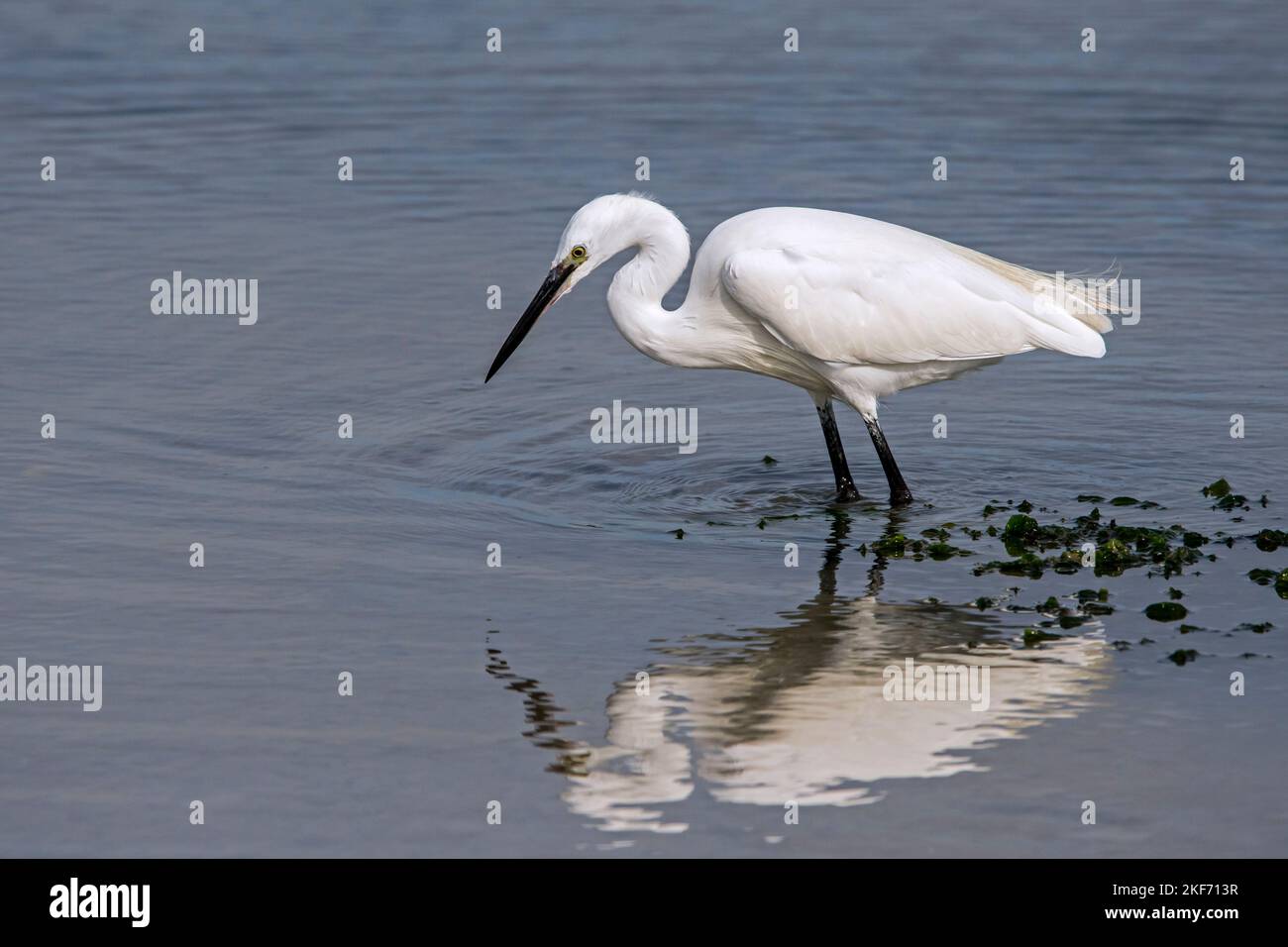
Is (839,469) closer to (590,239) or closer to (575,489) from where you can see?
(575,489)

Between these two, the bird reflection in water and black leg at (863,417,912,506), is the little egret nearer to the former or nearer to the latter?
black leg at (863,417,912,506)

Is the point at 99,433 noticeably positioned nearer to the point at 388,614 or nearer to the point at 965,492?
the point at 388,614

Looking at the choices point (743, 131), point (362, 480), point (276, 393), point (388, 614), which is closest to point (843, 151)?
point (743, 131)

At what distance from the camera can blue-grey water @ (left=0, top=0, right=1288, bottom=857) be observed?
614cm

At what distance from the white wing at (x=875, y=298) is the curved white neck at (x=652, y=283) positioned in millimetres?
272

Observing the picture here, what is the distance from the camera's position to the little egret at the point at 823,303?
349 inches

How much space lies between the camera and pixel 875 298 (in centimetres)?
902

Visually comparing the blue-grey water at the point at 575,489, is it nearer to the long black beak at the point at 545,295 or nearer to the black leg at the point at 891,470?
the black leg at the point at 891,470

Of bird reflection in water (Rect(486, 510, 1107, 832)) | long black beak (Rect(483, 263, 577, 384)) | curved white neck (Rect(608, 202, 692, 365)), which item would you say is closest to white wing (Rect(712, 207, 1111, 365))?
curved white neck (Rect(608, 202, 692, 365))

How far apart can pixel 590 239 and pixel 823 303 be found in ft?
3.81

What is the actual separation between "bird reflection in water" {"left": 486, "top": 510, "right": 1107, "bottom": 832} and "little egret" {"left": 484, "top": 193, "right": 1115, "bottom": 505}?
161 cm

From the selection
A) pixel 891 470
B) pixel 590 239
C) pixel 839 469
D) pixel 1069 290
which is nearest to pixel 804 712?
pixel 891 470

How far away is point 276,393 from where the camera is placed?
36.1 ft

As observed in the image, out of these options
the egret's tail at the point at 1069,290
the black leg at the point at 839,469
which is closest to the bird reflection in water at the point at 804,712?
the black leg at the point at 839,469
